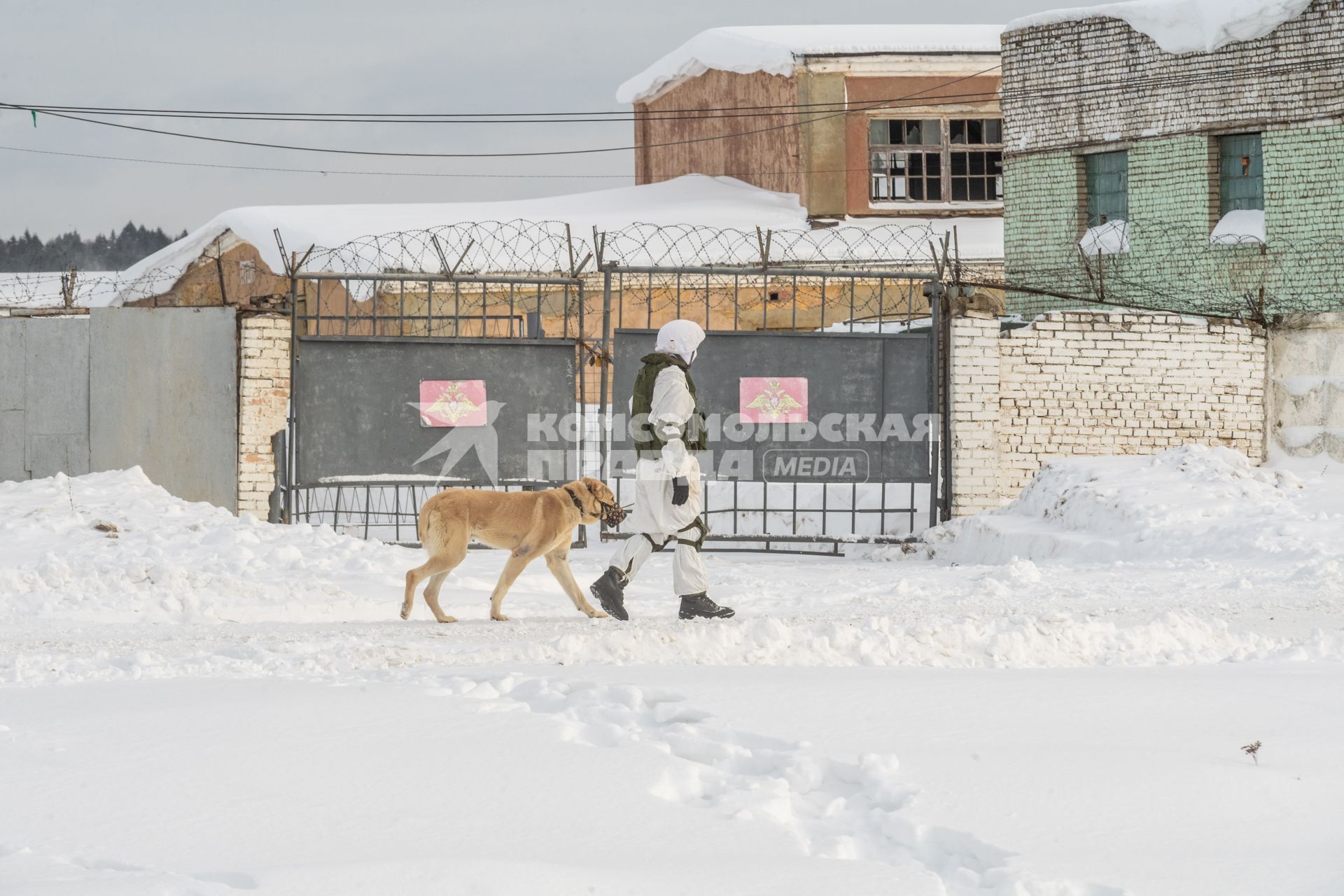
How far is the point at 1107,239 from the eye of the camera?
66.4 feet

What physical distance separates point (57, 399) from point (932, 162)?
16481 millimetres

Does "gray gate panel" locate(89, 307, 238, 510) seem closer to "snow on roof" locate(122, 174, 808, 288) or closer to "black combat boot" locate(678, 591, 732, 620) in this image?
"black combat boot" locate(678, 591, 732, 620)

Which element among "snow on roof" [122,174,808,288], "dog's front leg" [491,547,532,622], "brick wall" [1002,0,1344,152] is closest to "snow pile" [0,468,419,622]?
"dog's front leg" [491,547,532,622]

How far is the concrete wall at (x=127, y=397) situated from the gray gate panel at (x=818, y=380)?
3.30m

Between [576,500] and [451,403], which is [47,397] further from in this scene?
[576,500]

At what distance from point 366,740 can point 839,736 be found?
4.80 ft

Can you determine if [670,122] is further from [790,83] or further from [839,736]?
[839,736]

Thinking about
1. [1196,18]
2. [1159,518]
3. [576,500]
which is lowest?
[1159,518]

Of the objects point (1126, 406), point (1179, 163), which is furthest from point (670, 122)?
point (1126, 406)

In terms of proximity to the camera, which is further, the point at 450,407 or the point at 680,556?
the point at 450,407

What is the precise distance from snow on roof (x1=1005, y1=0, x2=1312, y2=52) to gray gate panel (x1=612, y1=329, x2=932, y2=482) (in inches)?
373

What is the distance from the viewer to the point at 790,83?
24.6 metres

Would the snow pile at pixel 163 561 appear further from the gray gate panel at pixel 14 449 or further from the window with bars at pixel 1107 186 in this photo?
the window with bars at pixel 1107 186

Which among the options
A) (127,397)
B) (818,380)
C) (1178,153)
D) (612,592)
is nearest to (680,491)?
(612,592)
